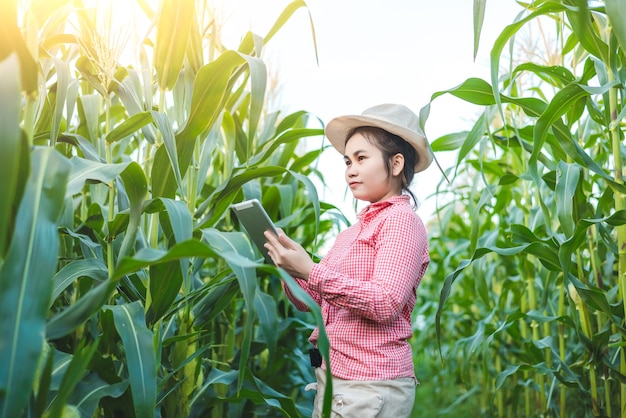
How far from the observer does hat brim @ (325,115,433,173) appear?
166cm

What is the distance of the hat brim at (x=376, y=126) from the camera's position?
5.44ft


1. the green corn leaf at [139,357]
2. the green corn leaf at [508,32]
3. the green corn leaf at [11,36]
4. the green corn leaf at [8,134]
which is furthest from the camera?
the green corn leaf at [508,32]

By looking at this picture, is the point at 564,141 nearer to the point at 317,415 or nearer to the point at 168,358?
the point at 317,415

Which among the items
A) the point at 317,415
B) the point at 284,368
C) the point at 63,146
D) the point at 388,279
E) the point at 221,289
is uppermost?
the point at 63,146

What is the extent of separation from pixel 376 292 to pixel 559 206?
2.28ft

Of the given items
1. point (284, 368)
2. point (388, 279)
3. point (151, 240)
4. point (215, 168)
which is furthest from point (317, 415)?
point (215, 168)

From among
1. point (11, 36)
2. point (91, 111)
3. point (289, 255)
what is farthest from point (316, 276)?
point (91, 111)

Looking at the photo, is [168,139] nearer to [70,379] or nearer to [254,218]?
[254,218]

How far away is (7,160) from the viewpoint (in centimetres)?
77

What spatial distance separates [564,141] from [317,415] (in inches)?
41.9

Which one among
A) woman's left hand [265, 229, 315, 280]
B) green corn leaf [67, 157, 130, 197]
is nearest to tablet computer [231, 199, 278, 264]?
woman's left hand [265, 229, 315, 280]

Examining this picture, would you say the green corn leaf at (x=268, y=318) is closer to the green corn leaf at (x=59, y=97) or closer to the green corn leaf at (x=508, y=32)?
the green corn leaf at (x=59, y=97)

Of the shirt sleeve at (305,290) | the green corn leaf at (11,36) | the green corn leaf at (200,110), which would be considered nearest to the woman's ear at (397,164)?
the shirt sleeve at (305,290)

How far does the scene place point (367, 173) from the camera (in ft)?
5.37
